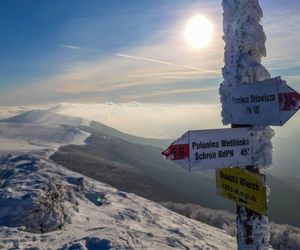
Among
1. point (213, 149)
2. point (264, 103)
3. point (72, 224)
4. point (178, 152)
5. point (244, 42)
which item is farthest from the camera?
point (72, 224)

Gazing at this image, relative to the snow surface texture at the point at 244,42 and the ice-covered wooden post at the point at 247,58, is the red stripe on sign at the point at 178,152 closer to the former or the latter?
the ice-covered wooden post at the point at 247,58

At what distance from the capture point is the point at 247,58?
713cm

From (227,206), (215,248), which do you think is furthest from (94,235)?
(227,206)

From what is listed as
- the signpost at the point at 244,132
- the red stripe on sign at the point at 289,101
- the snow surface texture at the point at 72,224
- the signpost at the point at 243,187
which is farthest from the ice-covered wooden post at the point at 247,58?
the snow surface texture at the point at 72,224

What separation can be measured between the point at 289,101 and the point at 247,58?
3.63 feet

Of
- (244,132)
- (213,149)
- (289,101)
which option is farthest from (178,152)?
(289,101)

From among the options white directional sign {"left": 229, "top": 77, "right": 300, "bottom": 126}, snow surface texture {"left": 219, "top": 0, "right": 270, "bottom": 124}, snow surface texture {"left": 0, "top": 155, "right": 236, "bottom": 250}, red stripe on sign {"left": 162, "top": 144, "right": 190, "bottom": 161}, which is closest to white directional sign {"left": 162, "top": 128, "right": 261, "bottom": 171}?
red stripe on sign {"left": 162, "top": 144, "right": 190, "bottom": 161}

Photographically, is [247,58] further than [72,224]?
No

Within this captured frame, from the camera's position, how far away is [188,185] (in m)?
196

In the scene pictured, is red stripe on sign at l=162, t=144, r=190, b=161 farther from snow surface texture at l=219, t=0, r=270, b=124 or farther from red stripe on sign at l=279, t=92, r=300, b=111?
red stripe on sign at l=279, t=92, r=300, b=111

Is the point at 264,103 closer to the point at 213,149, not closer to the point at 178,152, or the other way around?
the point at 213,149

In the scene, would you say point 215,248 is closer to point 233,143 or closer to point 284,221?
point 233,143

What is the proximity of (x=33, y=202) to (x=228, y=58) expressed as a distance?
20889mm

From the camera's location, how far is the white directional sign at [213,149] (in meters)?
6.80
